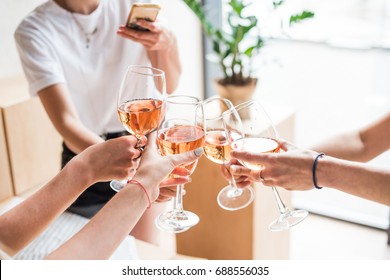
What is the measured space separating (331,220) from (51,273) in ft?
6.50

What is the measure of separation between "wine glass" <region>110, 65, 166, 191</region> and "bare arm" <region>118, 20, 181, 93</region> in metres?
0.29

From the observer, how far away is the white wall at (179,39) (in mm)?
1678

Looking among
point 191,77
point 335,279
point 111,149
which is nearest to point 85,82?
point 111,149

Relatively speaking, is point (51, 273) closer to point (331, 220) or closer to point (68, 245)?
point (68, 245)

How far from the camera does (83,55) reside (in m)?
1.53

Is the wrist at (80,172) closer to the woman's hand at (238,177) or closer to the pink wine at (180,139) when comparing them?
the pink wine at (180,139)

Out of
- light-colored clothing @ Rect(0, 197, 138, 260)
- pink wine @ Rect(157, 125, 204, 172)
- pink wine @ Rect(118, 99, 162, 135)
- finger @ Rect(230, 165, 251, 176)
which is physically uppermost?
pink wine @ Rect(118, 99, 162, 135)

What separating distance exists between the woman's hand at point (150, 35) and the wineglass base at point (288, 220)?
55 centimetres

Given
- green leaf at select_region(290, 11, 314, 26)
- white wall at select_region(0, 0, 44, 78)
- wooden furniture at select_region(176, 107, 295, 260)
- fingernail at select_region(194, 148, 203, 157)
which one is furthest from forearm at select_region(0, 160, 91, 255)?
green leaf at select_region(290, 11, 314, 26)

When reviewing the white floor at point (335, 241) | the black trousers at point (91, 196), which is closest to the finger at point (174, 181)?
the black trousers at point (91, 196)

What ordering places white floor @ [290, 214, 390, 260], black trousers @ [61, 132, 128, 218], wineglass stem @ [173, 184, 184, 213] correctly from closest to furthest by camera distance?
wineglass stem @ [173, 184, 184, 213] → black trousers @ [61, 132, 128, 218] → white floor @ [290, 214, 390, 260]

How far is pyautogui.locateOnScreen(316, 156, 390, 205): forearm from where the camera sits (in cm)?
101

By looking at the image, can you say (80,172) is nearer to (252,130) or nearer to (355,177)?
(252,130)

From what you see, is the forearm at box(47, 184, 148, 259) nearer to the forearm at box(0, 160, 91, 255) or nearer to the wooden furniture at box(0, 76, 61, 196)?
the forearm at box(0, 160, 91, 255)
